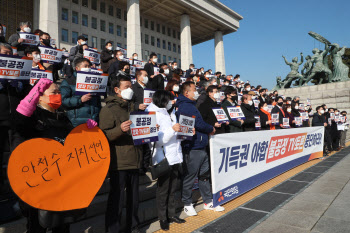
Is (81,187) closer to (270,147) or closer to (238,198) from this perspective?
(238,198)

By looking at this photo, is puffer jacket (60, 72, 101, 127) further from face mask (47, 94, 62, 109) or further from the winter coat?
the winter coat

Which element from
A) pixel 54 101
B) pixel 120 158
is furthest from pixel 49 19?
pixel 120 158

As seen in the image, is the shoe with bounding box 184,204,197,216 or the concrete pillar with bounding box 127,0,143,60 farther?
the concrete pillar with bounding box 127,0,143,60

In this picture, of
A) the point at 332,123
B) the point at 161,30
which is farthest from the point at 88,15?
the point at 332,123

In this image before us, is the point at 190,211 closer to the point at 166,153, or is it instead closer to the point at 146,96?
the point at 166,153

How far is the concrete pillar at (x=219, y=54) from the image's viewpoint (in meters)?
43.4

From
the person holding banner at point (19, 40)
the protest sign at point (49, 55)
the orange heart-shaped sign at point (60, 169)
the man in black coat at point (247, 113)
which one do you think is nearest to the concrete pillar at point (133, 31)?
the person holding banner at point (19, 40)

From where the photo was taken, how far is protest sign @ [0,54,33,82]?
9.34 ft

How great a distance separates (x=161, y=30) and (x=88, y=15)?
48.8 ft

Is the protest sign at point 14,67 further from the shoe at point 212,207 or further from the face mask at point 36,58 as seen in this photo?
the shoe at point 212,207

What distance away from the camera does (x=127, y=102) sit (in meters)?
3.16

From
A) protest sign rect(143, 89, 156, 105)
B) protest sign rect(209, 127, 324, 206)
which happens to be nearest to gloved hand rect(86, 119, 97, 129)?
protest sign rect(209, 127, 324, 206)

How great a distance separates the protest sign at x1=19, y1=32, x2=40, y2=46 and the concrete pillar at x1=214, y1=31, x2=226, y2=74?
38.8 metres

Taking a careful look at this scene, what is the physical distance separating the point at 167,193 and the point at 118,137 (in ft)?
4.20
